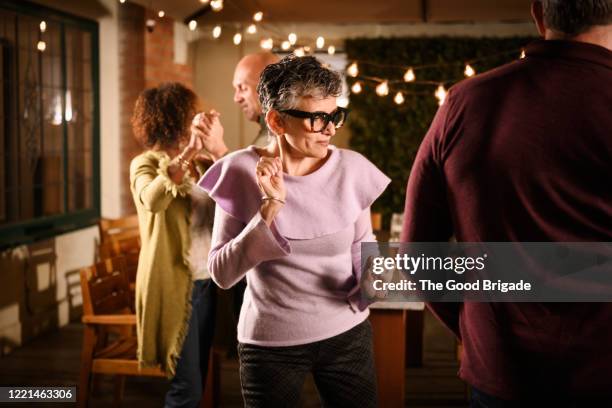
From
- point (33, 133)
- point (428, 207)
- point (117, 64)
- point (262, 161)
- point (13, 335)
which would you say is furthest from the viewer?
point (117, 64)

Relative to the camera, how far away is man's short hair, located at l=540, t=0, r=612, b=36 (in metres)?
1.14

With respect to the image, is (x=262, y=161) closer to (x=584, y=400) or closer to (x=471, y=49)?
(x=584, y=400)

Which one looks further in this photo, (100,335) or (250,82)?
(100,335)

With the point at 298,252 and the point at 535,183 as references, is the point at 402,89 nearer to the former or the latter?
the point at 298,252

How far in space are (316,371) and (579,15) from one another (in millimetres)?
975

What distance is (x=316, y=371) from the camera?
5.44 feet

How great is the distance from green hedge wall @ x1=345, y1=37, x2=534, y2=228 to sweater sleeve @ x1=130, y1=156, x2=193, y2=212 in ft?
15.7

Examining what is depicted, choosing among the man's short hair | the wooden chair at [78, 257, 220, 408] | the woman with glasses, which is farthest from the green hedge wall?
the man's short hair

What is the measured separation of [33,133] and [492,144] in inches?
184

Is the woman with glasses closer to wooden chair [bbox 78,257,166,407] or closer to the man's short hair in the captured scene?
the man's short hair

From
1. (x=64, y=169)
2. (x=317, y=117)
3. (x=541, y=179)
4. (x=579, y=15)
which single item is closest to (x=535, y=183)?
(x=541, y=179)

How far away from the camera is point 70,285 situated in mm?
5332

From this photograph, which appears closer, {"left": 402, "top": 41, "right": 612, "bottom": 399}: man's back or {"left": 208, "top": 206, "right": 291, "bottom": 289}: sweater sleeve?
{"left": 402, "top": 41, "right": 612, "bottom": 399}: man's back

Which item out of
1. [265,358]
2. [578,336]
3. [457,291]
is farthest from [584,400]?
[265,358]
